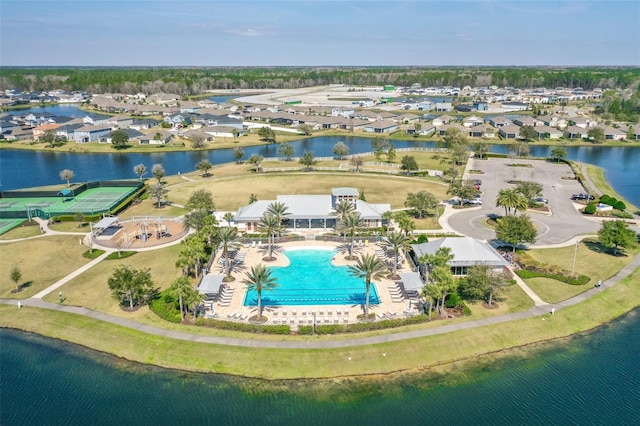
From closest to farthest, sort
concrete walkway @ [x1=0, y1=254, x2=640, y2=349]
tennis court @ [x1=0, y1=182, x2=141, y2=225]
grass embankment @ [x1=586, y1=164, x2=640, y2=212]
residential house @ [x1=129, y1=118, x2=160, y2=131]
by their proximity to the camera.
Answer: concrete walkway @ [x1=0, y1=254, x2=640, y2=349]
tennis court @ [x1=0, y1=182, x2=141, y2=225]
grass embankment @ [x1=586, y1=164, x2=640, y2=212]
residential house @ [x1=129, y1=118, x2=160, y2=131]

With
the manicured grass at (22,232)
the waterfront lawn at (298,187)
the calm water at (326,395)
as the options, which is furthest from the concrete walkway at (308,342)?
the waterfront lawn at (298,187)

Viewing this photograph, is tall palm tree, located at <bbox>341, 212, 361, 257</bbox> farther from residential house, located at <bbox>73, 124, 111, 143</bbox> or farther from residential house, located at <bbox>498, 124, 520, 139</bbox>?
residential house, located at <bbox>73, 124, 111, 143</bbox>

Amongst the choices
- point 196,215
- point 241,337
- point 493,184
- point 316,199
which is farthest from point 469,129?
point 241,337

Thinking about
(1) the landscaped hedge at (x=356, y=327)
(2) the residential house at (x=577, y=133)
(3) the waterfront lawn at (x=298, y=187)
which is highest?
(2) the residential house at (x=577, y=133)

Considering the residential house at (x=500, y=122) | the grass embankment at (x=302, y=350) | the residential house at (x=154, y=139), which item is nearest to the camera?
the grass embankment at (x=302, y=350)

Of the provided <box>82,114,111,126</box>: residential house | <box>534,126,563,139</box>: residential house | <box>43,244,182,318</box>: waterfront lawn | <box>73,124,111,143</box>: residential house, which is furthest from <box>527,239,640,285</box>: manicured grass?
<box>82,114,111,126</box>: residential house

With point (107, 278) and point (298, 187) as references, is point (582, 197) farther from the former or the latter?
point (107, 278)

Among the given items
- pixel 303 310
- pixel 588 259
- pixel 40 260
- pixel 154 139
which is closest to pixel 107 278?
pixel 40 260

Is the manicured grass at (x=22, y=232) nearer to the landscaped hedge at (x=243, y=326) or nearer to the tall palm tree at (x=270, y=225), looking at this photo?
the tall palm tree at (x=270, y=225)
